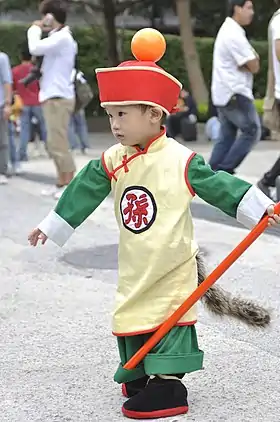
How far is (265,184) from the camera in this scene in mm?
7746

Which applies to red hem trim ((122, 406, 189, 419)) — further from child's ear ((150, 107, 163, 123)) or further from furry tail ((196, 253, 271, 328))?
child's ear ((150, 107, 163, 123))

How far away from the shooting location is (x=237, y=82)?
27.8ft

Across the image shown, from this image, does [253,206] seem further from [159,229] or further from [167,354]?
[167,354]

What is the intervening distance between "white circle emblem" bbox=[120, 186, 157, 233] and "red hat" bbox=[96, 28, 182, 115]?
1.04 ft

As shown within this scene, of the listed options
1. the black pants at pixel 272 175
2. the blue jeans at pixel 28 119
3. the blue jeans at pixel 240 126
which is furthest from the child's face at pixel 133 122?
the blue jeans at pixel 28 119


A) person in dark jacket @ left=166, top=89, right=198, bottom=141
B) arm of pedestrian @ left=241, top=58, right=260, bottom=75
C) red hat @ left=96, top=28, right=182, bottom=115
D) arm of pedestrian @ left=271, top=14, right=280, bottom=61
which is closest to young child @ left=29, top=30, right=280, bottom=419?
red hat @ left=96, top=28, right=182, bottom=115

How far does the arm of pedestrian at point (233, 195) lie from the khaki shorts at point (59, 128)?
567 cm

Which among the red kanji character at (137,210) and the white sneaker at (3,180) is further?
the white sneaker at (3,180)

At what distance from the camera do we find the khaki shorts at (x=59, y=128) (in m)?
8.77

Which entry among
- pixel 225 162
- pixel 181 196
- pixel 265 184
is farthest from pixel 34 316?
pixel 225 162

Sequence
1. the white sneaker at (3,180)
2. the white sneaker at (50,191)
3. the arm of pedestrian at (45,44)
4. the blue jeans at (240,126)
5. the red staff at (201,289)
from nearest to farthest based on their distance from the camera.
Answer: the red staff at (201,289), the blue jeans at (240,126), the arm of pedestrian at (45,44), the white sneaker at (50,191), the white sneaker at (3,180)

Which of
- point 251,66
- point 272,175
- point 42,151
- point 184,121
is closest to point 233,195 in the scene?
point 272,175

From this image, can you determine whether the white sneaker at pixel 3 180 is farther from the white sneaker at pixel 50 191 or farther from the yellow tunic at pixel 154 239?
the yellow tunic at pixel 154 239

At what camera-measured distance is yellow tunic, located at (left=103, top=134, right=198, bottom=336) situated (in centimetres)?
322
